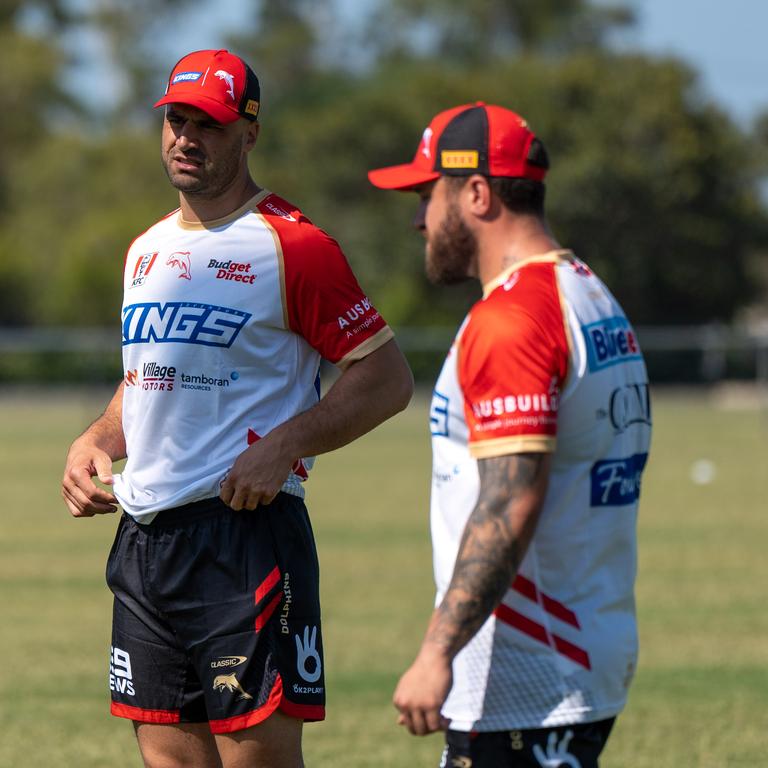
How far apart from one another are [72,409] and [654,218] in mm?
24366

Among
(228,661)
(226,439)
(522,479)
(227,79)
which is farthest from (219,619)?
(227,79)

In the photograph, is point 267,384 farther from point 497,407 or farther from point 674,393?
point 674,393

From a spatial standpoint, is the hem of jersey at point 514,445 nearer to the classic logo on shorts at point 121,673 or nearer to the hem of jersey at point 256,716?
the hem of jersey at point 256,716

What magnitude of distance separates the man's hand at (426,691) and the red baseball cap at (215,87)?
5.90ft

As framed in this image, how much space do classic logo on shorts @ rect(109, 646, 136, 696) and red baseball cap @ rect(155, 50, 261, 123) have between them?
1.53m

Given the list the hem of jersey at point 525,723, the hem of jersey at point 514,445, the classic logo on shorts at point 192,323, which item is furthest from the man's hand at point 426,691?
the classic logo on shorts at point 192,323

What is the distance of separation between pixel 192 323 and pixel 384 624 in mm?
6715

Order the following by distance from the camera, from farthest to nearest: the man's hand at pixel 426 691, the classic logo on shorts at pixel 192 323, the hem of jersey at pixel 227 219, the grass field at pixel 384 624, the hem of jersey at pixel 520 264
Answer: the grass field at pixel 384 624 < the hem of jersey at pixel 227 219 < the classic logo on shorts at pixel 192 323 < the hem of jersey at pixel 520 264 < the man's hand at pixel 426 691

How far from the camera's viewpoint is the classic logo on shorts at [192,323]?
171 inches

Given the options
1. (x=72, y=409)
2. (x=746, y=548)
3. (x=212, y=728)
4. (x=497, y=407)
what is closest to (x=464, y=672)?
(x=497, y=407)

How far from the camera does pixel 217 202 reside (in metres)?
4.50

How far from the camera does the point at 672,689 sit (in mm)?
8836

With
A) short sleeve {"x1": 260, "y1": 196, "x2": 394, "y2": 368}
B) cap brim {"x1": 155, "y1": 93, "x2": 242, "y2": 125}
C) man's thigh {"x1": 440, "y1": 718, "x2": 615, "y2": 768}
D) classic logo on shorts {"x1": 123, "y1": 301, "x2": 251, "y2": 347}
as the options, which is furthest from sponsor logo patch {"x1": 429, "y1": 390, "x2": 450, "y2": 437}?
cap brim {"x1": 155, "y1": 93, "x2": 242, "y2": 125}

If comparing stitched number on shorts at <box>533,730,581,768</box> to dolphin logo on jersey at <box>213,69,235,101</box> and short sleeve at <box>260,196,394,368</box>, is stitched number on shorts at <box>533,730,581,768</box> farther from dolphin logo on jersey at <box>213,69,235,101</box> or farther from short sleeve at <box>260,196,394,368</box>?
dolphin logo on jersey at <box>213,69,235,101</box>
